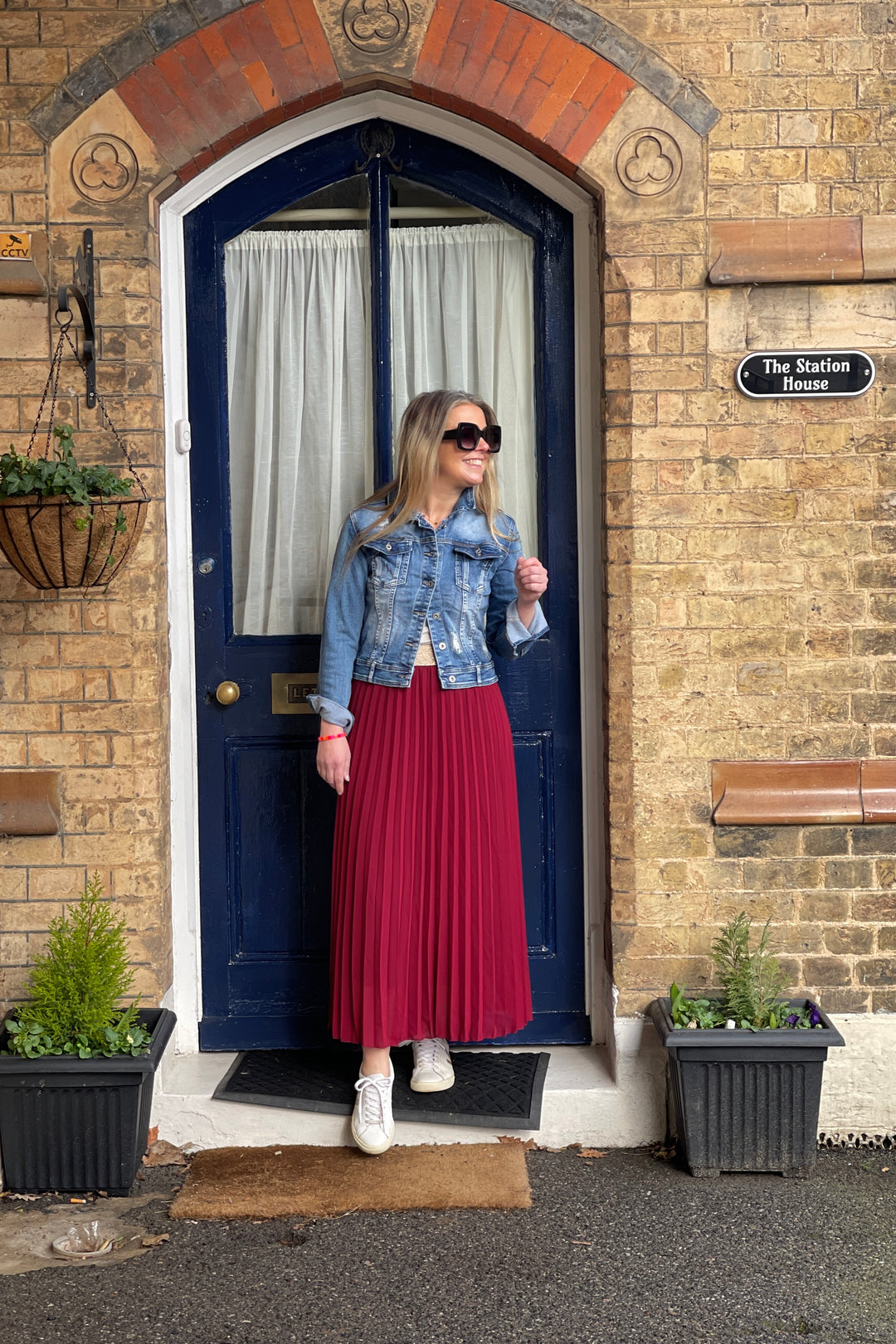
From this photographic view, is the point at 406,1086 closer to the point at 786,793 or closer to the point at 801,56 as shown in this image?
the point at 786,793

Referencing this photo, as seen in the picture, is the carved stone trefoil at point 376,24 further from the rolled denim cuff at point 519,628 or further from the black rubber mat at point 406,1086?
the black rubber mat at point 406,1086

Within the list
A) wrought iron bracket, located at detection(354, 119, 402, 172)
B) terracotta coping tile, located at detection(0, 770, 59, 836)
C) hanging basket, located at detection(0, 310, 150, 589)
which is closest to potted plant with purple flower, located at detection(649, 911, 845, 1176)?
terracotta coping tile, located at detection(0, 770, 59, 836)

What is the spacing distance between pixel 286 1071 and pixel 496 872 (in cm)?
101

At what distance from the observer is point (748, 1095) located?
3.76 metres

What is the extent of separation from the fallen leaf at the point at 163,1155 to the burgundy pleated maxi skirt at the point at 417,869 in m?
0.64

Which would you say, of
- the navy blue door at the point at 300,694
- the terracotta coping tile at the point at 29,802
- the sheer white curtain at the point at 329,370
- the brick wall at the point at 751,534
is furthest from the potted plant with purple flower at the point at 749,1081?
the terracotta coping tile at the point at 29,802

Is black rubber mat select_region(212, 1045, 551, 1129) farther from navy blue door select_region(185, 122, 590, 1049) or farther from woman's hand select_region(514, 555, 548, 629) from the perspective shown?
woman's hand select_region(514, 555, 548, 629)

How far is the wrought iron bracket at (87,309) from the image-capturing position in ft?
12.7

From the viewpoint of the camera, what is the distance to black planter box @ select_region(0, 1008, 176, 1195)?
3.70 metres

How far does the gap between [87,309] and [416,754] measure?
5.55 feet

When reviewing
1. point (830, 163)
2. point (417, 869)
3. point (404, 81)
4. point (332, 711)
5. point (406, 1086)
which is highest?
point (404, 81)

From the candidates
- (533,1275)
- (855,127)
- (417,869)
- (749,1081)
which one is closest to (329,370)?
(417,869)

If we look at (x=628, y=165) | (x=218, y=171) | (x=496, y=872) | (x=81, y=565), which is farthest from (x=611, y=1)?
(x=496, y=872)

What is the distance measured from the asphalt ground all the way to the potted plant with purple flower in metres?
0.09
